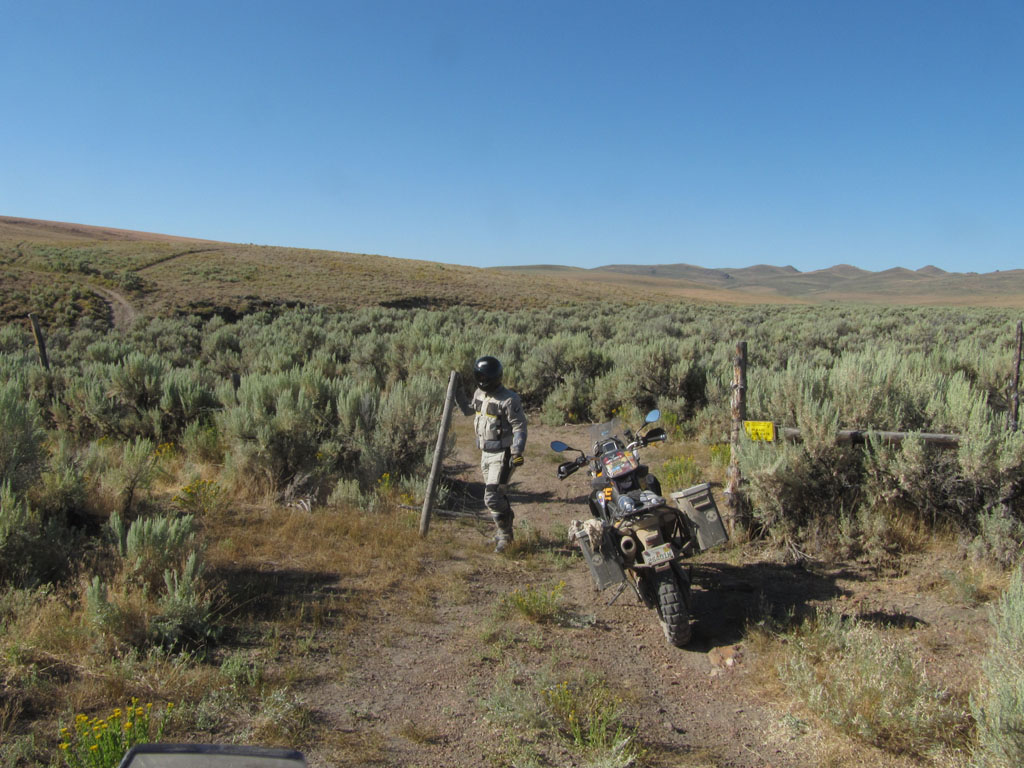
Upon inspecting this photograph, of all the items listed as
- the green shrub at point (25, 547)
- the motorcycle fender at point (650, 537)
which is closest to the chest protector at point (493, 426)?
the motorcycle fender at point (650, 537)

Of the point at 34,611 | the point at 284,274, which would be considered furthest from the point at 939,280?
the point at 34,611

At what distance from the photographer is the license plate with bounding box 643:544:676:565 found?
405 centimetres

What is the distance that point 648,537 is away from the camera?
166 inches

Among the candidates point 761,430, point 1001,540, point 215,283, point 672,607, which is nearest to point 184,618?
point 672,607

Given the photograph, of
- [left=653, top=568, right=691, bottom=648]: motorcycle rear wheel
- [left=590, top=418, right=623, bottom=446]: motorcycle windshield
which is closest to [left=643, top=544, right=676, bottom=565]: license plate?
[left=653, top=568, right=691, bottom=648]: motorcycle rear wheel

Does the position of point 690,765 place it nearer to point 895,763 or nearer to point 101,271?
point 895,763

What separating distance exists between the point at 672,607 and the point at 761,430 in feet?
6.82

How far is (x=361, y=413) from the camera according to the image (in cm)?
819

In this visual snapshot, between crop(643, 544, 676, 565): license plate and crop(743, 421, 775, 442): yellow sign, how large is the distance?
6.19ft

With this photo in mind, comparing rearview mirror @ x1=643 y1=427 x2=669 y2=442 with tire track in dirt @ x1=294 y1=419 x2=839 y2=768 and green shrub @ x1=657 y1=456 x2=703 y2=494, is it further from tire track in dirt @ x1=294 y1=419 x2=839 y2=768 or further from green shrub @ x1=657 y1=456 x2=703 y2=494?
green shrub @ x1=657 y1=456 x2=703 y2=494

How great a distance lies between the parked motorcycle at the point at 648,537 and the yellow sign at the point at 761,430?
1.19m

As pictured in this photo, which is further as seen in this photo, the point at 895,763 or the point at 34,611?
the point at 34,611

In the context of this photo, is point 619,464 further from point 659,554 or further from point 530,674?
point 530,674

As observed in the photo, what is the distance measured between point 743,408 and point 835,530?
1.35 m
